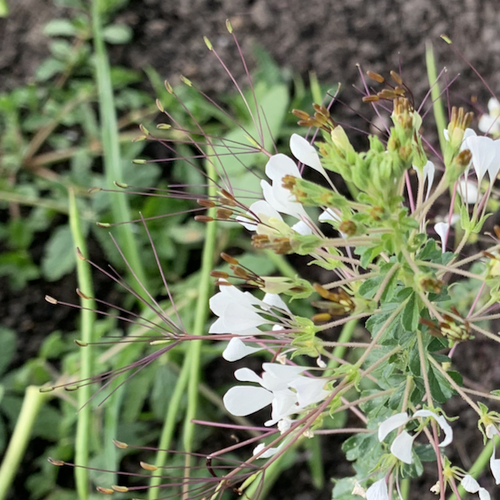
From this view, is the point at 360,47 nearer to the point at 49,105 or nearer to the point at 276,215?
the point at 49,105

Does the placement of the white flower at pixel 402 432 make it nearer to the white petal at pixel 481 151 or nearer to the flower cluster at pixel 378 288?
the flower cluster at pixel 378 288

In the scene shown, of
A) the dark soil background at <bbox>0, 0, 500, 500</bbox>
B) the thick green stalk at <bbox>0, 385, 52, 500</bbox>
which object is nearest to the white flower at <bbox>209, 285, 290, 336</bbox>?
the thick green stalk at <bbox>0, 385, 52, 500</bbox>

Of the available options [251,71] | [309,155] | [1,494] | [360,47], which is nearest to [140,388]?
[1,494]

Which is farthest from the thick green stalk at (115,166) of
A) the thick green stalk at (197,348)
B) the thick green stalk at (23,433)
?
the thick green stalk at (23,433)

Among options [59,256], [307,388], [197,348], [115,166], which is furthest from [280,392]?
[59,256]

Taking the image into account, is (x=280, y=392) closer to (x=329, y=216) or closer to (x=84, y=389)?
(x=329, y=216)

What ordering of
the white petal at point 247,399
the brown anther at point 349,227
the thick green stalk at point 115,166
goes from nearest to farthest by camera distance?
the brown anther at point 349,227
the white petal at point 247,399
the thick green stalk at point 115,166
